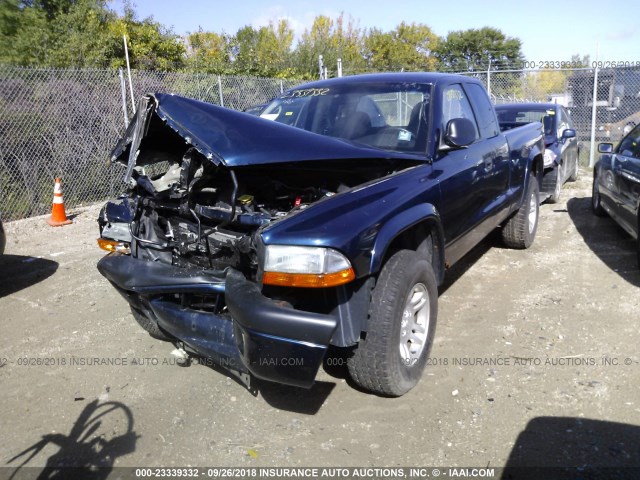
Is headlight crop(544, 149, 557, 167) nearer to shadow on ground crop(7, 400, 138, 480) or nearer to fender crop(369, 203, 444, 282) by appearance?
fender crop(369, 203, 444, 282)

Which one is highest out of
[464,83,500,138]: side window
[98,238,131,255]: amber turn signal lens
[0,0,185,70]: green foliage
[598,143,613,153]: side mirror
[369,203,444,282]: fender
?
[0,0,185,70]: green foliage

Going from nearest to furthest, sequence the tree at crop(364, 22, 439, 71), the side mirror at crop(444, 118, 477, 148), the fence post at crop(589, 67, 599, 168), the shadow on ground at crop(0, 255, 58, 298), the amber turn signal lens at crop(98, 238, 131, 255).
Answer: the amber turn signal lens at crop(98, 238, 131, 255)
the side mirror at crop(444, 118, 477, 148)
the shadow on ground at crop(0, 255, 58, 298)
the fence post at crop(589, 67, 599, 168)
the tree at crop(364, 22, 439, 71)

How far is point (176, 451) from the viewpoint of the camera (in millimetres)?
2885

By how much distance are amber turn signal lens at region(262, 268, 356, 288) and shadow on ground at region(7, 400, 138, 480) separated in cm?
126

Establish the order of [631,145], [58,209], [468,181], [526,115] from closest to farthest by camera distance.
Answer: [468,181] < [631,145] < [58,209] < [526,115]

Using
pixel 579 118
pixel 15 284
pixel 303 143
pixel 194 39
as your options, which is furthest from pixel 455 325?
pixel 194 39

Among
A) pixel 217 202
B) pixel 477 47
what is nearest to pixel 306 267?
pixel 217 202

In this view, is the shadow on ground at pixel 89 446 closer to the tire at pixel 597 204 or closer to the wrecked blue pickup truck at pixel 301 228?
the wrecked blue pickup truck at pixel 301 228

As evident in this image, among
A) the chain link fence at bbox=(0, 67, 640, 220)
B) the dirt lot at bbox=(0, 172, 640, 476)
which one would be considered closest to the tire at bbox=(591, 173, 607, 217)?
the dirt lot at bbox=(0, 172, 640, 476)

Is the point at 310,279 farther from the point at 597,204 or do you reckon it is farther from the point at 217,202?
the point at 597,204

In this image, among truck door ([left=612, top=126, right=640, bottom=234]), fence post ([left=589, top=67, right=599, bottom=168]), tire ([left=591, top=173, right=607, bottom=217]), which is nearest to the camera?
truck door ([left=612, top=126, right=640, bottom=234])

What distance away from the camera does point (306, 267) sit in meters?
2.57

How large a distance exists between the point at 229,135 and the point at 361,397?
175 cm

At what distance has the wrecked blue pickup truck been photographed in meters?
2.61
